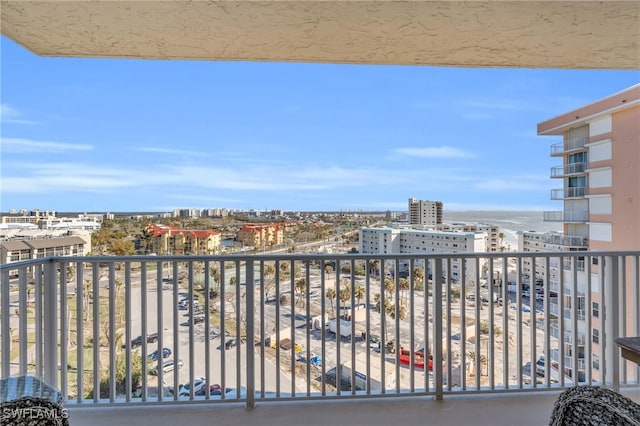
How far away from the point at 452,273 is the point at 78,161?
342cm

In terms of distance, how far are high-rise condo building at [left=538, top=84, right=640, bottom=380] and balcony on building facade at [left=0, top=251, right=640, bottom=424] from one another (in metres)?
0.59

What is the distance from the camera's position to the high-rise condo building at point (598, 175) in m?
2.79

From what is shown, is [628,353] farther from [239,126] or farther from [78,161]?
[78,161]

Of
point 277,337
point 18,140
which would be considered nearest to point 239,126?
point 18,140

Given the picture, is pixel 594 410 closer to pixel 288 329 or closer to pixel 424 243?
pixel 424 243

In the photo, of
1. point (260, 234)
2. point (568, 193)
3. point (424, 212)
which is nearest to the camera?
point (260, 234)

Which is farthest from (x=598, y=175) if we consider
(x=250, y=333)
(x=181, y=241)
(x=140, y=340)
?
(x=140, y=340)

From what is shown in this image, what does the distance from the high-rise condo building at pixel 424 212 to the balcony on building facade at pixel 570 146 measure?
1.27 metres

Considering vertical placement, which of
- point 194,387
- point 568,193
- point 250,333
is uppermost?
point 568,193

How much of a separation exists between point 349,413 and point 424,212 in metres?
1.72

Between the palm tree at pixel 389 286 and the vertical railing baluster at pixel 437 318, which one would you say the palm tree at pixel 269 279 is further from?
the vertical railing baluster at pixel 437 318

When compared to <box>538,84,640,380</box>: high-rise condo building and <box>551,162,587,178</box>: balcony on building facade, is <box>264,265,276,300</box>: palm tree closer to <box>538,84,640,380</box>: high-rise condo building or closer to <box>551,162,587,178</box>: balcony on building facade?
<box>538,84,640,380</box>: high-rise condo building

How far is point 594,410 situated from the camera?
96 centimetres

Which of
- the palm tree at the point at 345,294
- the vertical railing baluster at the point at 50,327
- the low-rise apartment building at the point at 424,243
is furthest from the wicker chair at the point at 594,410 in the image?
the vertical railing baluster at the point at 50,327
